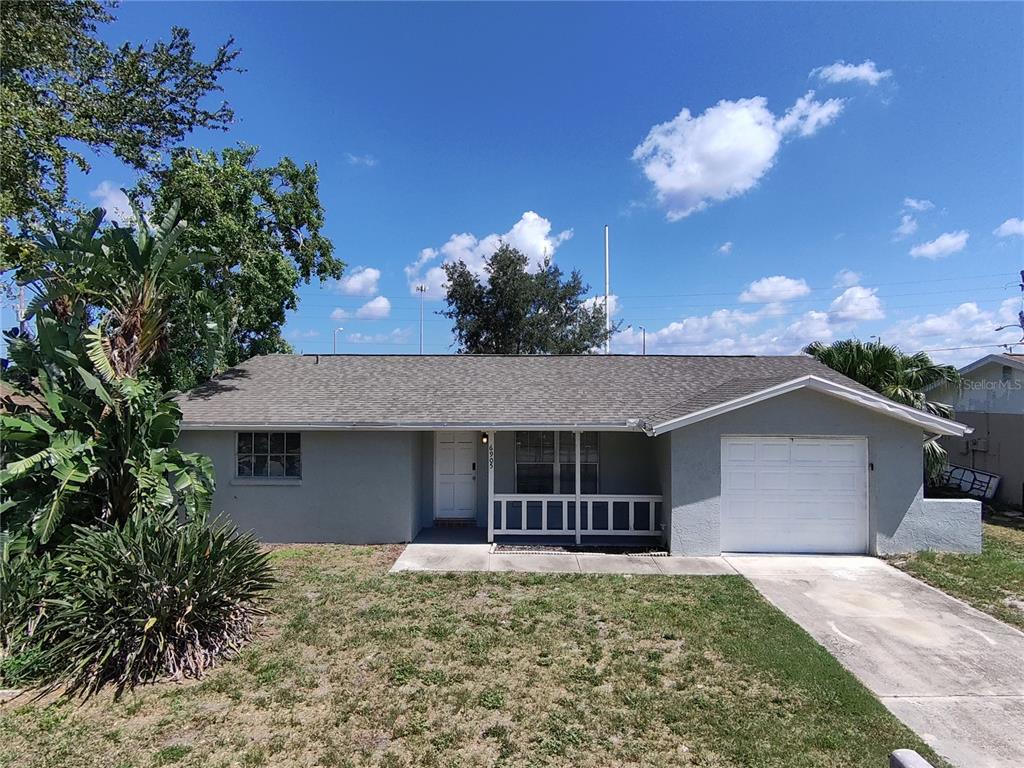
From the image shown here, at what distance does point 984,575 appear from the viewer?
27.2ft

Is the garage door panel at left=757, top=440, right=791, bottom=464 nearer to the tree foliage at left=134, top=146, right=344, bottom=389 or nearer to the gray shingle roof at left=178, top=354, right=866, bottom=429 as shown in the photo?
the gray shingle roof at left=178, top=354, right=866, bottom=429

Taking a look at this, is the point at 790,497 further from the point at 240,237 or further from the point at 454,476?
the point at 240,237

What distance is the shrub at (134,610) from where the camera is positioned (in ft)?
16.8

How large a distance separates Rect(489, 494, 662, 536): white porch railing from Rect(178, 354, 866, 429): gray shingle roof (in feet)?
5.33

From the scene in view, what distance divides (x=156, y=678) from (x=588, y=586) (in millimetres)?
5380

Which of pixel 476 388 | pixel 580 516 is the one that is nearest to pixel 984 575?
pixel 580 516

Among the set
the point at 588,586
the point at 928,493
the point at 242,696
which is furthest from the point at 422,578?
the point at 928,493

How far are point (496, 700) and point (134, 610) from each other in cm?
367

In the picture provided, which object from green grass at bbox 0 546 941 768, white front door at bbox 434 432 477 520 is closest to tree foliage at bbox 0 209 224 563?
green grass at bbox 0 546 941 768

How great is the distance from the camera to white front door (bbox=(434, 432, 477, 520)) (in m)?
11.9

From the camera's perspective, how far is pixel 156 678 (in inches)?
204

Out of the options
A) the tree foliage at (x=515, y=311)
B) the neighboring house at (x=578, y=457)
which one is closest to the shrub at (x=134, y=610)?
the neighboring house at (x=578, y=457)

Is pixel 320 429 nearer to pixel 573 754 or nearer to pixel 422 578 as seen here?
pixel 422 578

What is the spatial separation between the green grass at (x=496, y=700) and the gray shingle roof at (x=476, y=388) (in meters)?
4.02
